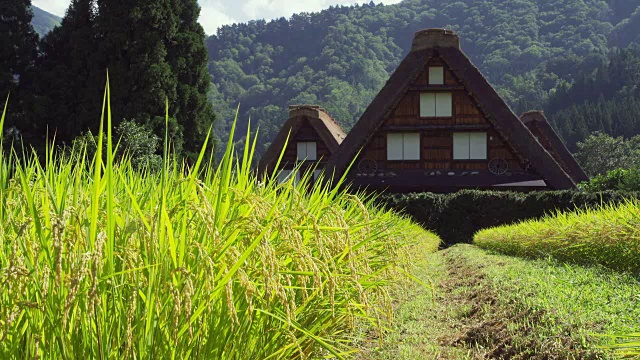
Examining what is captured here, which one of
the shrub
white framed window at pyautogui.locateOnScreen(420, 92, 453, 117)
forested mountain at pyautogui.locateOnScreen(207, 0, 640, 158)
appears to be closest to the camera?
the shrub

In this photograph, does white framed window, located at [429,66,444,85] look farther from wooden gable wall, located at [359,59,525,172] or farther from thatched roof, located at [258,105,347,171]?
thatched roof, located at [258,105,347,171]

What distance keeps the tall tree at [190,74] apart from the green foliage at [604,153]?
3832 cm

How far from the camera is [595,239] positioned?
259 inches

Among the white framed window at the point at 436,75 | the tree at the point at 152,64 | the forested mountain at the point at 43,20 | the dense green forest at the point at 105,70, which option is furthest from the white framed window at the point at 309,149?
the forested mountain at the point at 43,20

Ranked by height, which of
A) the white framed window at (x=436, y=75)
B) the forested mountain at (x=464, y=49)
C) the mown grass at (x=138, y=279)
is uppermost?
the forested mountain at (x=464, y=49)

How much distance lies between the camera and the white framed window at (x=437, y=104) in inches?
782

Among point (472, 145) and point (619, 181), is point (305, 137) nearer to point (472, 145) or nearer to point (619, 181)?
point (472, 145)

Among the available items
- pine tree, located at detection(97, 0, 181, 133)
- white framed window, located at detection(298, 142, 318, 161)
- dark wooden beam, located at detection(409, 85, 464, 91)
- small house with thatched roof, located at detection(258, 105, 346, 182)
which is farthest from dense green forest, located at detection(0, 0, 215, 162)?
dark wooden beam, located at detection(409, 85, 464, 91)

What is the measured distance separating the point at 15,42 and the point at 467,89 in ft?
56.4

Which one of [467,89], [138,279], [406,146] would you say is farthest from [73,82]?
[138,279]

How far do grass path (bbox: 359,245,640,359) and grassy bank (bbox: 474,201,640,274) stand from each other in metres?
0.33

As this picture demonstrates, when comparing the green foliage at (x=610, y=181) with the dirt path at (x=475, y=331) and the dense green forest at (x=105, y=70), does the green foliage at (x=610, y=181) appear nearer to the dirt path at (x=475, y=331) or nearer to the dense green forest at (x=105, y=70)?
the dirt path at (x=475, y=331)

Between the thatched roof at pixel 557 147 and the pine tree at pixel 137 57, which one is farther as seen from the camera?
the thatched roof at pixel 557 147

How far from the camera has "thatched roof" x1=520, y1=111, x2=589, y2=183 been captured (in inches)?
1009
